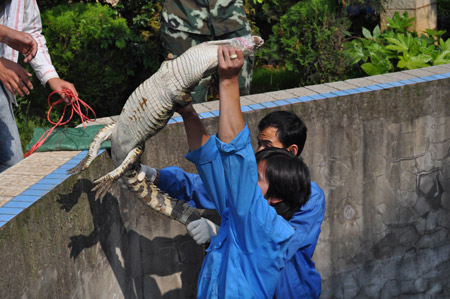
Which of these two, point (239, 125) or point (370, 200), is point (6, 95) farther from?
point (370, 200)

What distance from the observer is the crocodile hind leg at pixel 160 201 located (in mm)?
3010

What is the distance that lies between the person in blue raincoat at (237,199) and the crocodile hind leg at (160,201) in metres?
0.43

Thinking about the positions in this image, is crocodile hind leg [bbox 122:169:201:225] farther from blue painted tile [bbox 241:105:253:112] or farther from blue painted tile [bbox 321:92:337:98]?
blue painted tile [bbox 321:92:337:98]

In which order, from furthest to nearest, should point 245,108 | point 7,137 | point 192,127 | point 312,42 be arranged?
1. point 312,42
2. point 245,108
3. point 7,137
4. point 192,127

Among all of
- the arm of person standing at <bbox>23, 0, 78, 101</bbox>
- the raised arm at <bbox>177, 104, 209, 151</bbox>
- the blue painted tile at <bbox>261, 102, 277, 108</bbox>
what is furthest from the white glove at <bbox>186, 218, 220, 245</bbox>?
the blue painted tile at <bbox>261, 102, 277, 108</bbox>

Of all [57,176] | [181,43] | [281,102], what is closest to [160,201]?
[57,176]

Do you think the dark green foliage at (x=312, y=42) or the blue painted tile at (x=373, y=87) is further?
the dark green foliage at (x=312, y=42)

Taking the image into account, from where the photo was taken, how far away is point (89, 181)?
3.27 meters

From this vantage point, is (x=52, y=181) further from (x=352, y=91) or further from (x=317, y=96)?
(x=352, y=91)

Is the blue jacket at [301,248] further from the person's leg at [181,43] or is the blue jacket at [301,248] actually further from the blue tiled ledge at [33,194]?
the person's leg at [181,43]

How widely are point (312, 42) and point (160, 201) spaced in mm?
3556

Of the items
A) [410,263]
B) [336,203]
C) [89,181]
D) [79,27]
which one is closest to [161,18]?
[79,27]

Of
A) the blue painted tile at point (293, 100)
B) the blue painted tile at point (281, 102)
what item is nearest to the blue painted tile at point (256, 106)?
the blue painted tile at point (281, 102)

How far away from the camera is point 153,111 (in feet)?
8.73
